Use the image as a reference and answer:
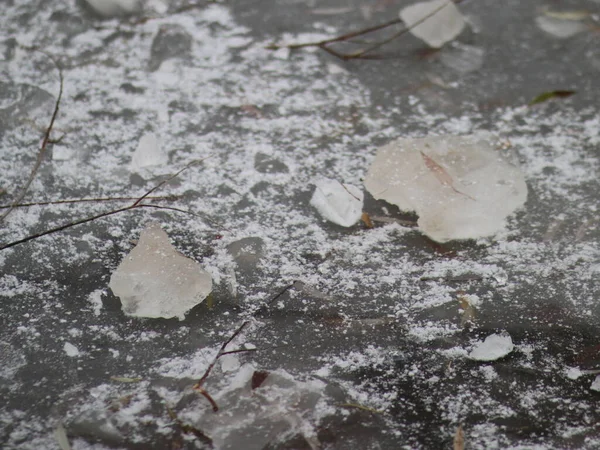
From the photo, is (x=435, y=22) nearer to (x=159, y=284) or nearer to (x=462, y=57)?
(x=462, y=57)

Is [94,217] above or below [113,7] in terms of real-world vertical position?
below

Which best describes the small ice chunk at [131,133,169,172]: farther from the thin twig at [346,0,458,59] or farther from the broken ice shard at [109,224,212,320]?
the thin twig at [346,0,458,59]

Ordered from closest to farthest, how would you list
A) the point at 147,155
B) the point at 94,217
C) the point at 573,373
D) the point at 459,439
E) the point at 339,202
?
the point at 459,439 → the point at 573,373 → the point at 94,217 → the point at 339,202 → the point at 147,155


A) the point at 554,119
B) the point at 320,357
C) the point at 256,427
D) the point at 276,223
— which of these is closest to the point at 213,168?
the point at 276,223

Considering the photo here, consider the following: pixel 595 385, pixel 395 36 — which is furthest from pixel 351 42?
pixel 595 385

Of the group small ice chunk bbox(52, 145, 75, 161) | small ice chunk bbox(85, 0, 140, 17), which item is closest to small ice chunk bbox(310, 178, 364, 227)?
small ice chunk bbox(52, 145, 75, 161)

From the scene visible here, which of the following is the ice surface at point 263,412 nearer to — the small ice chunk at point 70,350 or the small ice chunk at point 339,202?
the small ice chunk at point 70,350
